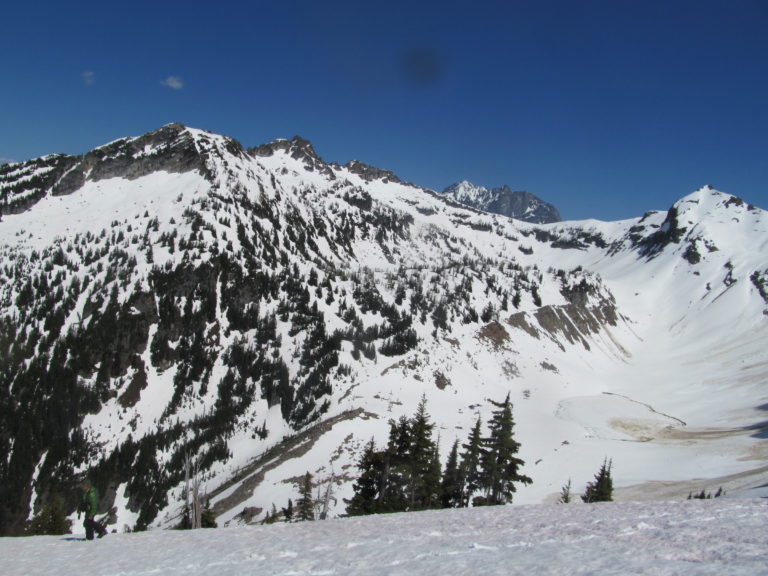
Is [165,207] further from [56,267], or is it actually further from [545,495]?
[545,495]

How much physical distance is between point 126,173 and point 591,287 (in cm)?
18878

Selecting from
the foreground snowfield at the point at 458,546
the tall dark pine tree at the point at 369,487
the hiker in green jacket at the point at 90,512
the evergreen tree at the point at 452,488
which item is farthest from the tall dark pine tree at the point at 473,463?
the hiker in green jacket at the point at 90,512

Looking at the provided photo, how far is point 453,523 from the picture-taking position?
18969 mm

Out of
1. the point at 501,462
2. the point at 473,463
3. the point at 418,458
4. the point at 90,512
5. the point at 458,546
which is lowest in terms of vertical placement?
the point at 473,463

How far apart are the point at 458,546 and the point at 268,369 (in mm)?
95538

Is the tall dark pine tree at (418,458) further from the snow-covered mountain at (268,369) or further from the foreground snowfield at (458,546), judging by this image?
the snow-covered mountain at (268,369)

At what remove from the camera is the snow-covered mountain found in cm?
6969

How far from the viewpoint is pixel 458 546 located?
1463 centimetres

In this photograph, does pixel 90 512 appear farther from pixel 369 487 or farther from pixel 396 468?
pixel 369 487

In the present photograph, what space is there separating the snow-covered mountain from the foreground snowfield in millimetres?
35648

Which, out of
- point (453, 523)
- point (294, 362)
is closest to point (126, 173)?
point (294, 362)

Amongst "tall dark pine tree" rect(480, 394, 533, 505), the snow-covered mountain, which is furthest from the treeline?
the snow-covered mountain

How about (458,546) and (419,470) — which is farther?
(419,470)

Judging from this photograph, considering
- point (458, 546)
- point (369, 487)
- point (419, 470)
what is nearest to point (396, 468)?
point (419, 470)
